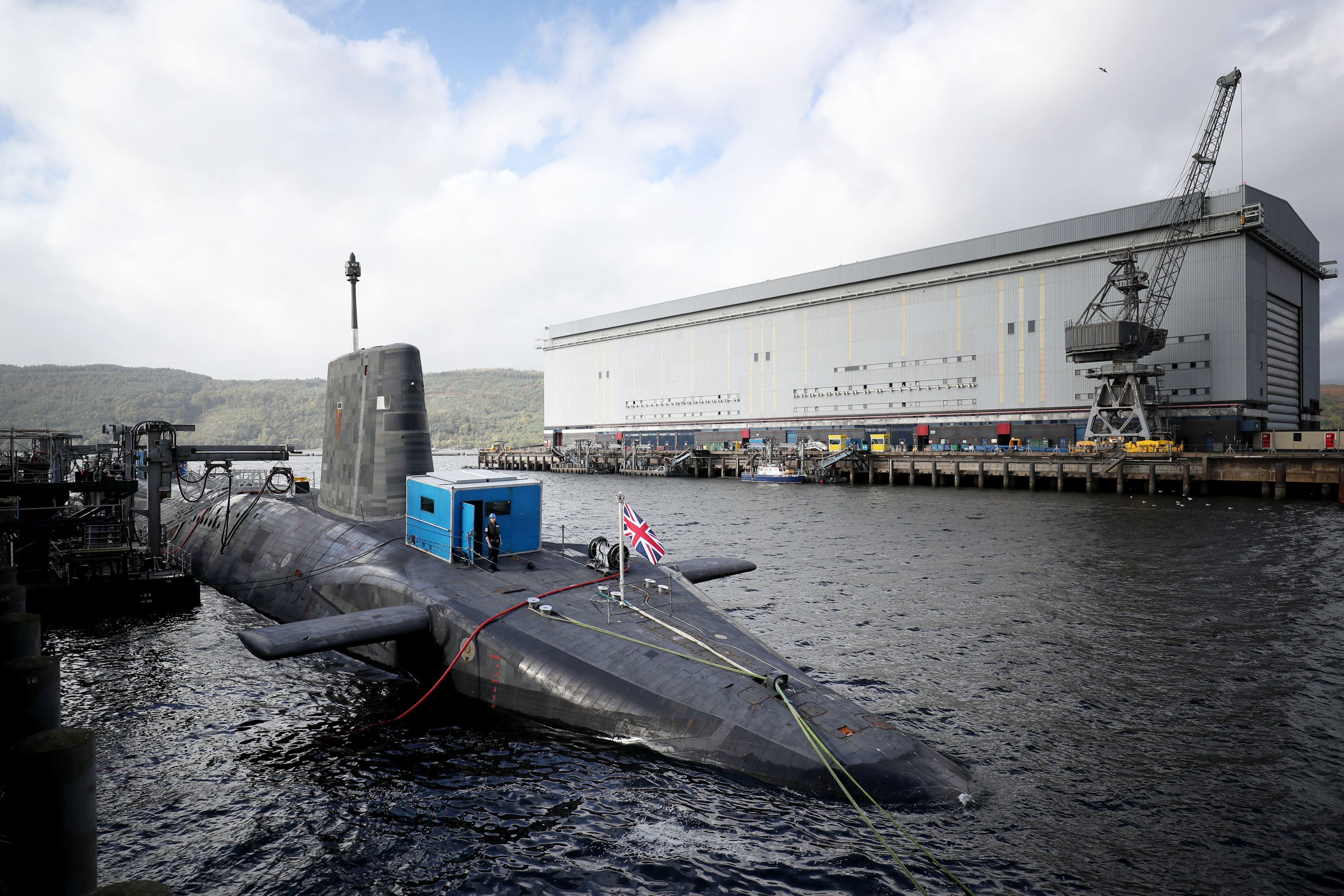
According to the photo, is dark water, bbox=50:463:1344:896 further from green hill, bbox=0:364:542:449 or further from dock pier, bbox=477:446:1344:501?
green hill, bbox=0:364:542:449

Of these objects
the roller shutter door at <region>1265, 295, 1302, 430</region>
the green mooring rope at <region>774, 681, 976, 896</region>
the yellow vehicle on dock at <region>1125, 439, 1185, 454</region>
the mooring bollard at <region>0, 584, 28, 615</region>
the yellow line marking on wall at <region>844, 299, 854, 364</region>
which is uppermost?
the yellow line marking on wall at <region>844, 299, 854, 364</region>

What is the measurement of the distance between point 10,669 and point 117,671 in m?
12.2

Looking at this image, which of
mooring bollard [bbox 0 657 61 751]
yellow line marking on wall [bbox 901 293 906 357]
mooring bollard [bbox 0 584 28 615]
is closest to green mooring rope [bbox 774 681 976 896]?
mooring bollard [bbox 0 657 61 751]

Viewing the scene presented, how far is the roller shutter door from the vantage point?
5691cm

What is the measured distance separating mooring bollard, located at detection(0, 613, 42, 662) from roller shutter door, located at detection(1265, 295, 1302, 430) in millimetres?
71957

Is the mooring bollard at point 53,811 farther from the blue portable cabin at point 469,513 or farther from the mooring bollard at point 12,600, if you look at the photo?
the blue portable cabin at point 469,513

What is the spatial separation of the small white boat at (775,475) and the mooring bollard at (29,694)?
68170 millimetres

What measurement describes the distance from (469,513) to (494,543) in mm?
908

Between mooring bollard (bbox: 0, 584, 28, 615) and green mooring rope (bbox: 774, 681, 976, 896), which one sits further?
mooring bollard (bbox: 0, 584, 28, 615)

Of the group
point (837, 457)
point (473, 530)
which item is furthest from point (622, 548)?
point (837, 457)

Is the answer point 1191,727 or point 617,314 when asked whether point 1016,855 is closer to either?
point 1191,727

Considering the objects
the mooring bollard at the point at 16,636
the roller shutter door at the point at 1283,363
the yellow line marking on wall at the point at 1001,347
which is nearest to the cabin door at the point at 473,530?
the mooring bollard at the point at 16,636

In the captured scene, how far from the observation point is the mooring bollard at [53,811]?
161 inches

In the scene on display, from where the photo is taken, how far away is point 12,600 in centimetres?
877
